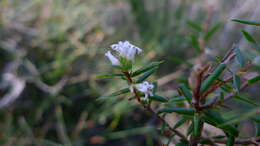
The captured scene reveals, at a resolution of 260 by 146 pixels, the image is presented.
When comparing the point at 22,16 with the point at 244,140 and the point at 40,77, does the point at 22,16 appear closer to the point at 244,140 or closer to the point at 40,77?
the point at 40,77

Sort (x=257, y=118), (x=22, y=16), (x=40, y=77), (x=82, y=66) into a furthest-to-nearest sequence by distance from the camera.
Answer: (x=22, y=16), (x=82, y=66), (x=40, y=77), (x=257, y=118)

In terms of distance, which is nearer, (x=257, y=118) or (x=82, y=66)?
(x=257, y=118)

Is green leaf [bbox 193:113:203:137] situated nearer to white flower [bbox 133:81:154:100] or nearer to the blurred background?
white flower [bbox 133:81:154:100]

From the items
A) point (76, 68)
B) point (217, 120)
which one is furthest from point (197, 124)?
point (76, 68)

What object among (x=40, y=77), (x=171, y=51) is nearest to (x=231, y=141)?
(x=40, y=77)

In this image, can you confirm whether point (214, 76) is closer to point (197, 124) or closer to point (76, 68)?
point (197, 124)

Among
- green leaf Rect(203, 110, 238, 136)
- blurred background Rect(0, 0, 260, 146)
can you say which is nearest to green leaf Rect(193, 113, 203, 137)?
green leaf Rect(203, 110, 238, 136)

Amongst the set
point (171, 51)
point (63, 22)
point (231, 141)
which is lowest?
point (171, 51)

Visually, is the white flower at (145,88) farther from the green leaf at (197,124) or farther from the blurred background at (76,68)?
the blurred background at (76,68)

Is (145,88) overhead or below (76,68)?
overhead

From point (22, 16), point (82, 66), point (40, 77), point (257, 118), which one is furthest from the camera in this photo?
point (22, 16)
